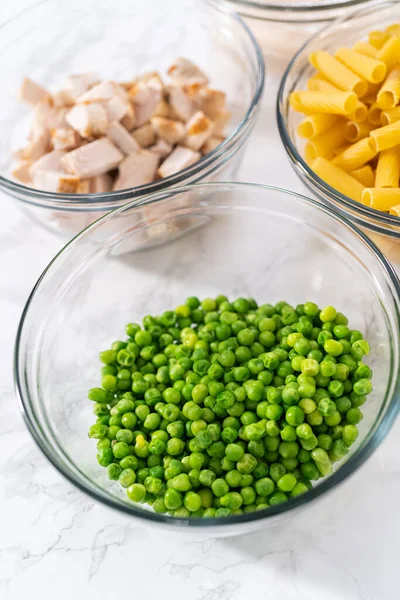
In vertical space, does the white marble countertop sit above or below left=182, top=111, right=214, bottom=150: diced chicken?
below

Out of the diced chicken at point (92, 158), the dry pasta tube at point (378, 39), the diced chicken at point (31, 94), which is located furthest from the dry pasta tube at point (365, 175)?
the diced chicken at point (31, 94)

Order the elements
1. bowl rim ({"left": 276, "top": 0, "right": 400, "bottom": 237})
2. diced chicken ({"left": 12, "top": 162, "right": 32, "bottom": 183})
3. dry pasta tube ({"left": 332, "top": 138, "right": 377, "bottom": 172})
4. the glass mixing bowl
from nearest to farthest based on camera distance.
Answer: bowl rim ({"left": 276, "top": 0, "right": 400, "bottom": 237})
dry pasta tube ({"left": 332, "top": 138, "right": 377, "bottom": 172})
diced chicken ({"left": 12, "top": 162, "right": 32, "bottom": 183})
the glass mixing bowl

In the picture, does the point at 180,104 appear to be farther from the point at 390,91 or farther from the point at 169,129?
the point at 390,91

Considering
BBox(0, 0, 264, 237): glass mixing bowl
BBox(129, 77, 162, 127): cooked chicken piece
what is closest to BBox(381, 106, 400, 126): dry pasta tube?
BBox(0, 0, 264, 237): glass mixing bowl

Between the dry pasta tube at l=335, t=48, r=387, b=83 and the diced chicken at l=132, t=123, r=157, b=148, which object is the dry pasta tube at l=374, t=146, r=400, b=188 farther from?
the diced chicken at l=132, t=123, r=157, b=148

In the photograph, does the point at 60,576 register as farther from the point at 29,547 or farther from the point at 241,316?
the point at 241,316

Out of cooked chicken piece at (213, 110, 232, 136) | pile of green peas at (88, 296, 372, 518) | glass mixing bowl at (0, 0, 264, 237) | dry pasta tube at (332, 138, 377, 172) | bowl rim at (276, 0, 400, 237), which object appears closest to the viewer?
pile of green peas at (88, 296, 372, 518)

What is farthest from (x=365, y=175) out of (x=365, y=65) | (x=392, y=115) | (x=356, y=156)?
(x=365, y=65)
